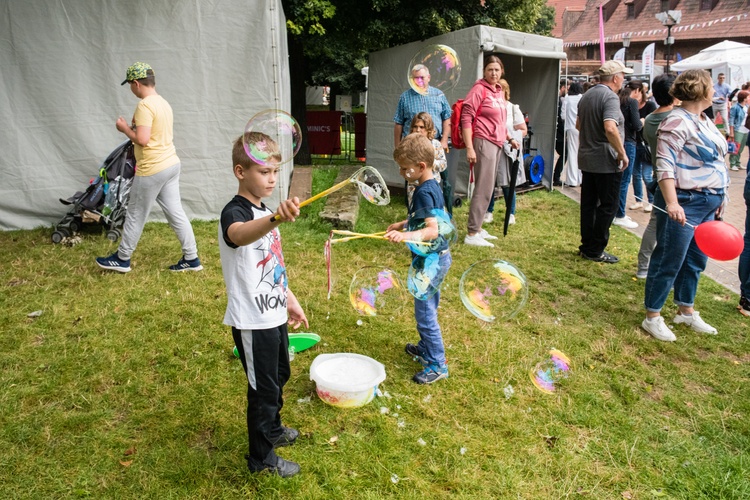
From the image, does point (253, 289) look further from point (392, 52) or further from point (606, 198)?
point (392, 52)

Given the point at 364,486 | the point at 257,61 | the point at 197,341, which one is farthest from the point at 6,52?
the point at 364,486

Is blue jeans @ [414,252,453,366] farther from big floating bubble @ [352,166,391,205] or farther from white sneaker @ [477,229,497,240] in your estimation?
white sneaker @ [477,229,497,240]

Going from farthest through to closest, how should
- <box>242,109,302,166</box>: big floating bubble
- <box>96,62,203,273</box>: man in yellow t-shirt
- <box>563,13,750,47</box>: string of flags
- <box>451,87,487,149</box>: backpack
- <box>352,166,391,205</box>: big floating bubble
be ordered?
<box>563,13,750,47</box>: string of flags → <box>451,87,487,149</box>: backpack → <box>96,62,203,273</box>: man in yellow t-shirt → <box>352,166,391,205</box>: big floating bubble → <box>242,109,302,166</box>: big floating bubble

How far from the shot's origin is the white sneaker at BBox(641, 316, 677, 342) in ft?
15.1

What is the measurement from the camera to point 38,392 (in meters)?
3.58

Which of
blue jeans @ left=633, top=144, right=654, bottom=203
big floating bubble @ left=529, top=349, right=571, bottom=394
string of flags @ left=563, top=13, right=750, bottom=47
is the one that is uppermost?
string of flags @ left=563, top=13, right=750, bottom=47

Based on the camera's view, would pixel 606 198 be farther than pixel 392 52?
No

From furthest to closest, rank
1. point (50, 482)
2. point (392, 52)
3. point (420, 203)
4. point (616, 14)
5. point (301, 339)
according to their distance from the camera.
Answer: point (616, 14) < point (392, 52) < point (301, 339) < point (420, 203) < point (50, 482)

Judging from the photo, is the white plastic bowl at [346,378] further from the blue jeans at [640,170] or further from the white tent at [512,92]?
the white tent at [512,92]

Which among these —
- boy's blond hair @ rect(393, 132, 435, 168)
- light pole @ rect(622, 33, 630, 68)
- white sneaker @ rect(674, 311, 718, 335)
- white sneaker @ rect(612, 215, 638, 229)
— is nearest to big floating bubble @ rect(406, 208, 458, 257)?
boy's blond hair @ rect(393, 132, 435, 168)

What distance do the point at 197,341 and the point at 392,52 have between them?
7677 mm

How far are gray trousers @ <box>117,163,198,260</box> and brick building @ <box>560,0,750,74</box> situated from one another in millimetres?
36291

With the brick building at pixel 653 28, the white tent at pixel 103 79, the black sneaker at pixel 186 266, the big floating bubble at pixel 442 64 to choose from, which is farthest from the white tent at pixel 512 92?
the brick building at pixel 653 28

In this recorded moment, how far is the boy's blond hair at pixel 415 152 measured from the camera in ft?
11.4
